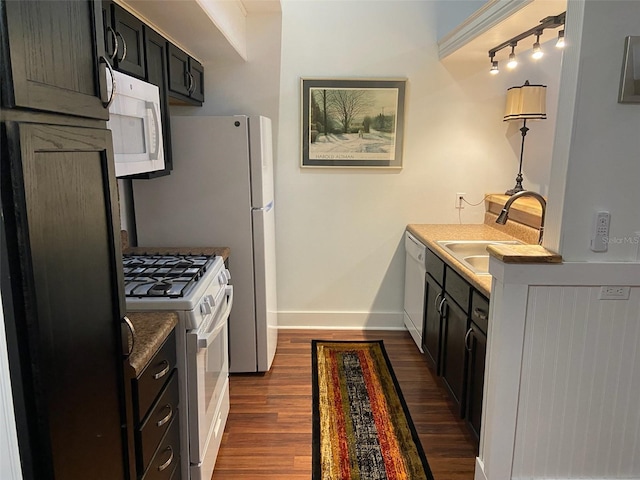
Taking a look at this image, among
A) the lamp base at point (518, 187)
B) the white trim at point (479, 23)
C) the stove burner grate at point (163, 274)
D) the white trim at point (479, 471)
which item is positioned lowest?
the white trim at point (479, 471)

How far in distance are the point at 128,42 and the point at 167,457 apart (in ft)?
5.49

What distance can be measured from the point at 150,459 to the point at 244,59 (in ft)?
8.96

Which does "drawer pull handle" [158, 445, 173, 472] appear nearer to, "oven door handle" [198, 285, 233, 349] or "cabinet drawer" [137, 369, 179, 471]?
"cabinet drawer" [137, 369, 179, 471]

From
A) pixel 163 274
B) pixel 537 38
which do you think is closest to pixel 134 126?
pixel 163 274

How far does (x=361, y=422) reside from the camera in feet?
8.57

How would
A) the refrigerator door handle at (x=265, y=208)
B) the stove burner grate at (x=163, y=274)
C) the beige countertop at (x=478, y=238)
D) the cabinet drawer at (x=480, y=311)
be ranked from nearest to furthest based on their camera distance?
the beige countertop at (x=478, y=238), the stove burner grate at (x=163, y=274), the cabinet drawer at (x=480, y=311), the refrigerator door handle at (x=265, y=208)

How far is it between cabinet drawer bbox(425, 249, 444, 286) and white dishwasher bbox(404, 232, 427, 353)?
93 mm

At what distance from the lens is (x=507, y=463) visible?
6.44 feet

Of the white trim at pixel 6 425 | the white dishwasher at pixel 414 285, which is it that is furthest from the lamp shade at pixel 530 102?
the white trim at pixel 6 425

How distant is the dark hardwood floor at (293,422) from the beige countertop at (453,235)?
88 cm

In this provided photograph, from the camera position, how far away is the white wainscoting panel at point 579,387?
1844mm

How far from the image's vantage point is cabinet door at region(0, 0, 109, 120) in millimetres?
732

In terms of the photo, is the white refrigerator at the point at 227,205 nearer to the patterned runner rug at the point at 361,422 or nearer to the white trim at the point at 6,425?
the patterned runner rug at the point at 361,422

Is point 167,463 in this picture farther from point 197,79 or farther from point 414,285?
point 197,79
